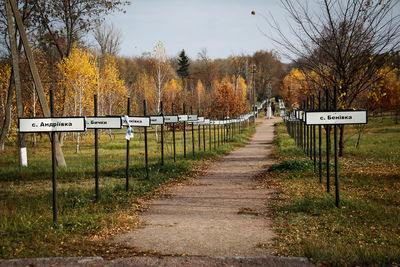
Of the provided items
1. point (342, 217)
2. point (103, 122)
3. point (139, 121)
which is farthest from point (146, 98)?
point (342, 217)

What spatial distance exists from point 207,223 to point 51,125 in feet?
10.00

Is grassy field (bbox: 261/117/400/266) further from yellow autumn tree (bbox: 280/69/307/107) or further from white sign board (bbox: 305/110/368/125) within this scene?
yellow autumn tree (bbox: 280/69/307/107)

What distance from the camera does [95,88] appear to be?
27641 mm

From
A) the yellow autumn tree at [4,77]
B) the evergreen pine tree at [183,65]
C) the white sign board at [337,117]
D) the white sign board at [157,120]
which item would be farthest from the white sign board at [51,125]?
the evergreen pine tree at [183,65]

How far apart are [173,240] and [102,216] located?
1.81 m

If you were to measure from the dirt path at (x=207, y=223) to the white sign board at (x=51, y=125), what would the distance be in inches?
77.9

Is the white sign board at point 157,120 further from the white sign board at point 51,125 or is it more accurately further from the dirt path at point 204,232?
the white sign board at point 51,125

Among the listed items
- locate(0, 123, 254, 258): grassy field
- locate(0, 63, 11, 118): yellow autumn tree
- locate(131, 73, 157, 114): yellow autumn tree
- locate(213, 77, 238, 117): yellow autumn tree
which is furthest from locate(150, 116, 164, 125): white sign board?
locate(213, 77, 238, 117): yellow autumn tree

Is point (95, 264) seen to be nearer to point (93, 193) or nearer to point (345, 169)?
point (93, 193)

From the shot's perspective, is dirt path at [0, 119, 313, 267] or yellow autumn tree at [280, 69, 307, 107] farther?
yellow autumn tree at [280, 69, 307, 107]

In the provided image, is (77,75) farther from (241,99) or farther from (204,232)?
(241,99)

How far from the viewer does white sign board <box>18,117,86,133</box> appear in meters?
6.02

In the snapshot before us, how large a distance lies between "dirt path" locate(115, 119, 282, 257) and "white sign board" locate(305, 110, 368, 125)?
6.62 ft

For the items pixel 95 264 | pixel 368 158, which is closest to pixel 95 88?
pixel 368 158
